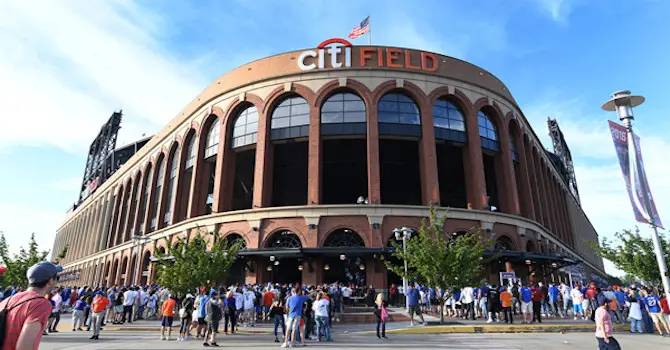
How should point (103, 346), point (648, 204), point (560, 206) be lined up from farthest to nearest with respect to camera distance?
point (560, 206) → point (103, 346) → point (648, 204)

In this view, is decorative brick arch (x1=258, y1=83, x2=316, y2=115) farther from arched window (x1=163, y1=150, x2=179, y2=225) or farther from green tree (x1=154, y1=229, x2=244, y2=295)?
green tree (x1=154, y1=229, x2=244, y2=295)

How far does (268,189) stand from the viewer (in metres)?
31.3

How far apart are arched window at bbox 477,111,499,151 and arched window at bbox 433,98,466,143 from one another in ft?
6.81

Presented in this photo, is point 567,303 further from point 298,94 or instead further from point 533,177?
point 298,94

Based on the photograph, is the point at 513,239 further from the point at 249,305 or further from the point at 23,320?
the point at 23,320

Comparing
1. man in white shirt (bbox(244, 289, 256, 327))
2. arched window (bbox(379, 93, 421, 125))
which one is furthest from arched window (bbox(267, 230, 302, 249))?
arched window (bbox(379, 93, 421, 125))

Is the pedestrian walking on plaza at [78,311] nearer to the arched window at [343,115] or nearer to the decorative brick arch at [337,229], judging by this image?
the decorative brick arch at [337,229]

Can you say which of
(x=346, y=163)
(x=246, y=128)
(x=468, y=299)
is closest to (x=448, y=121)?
(x=346, y=163)

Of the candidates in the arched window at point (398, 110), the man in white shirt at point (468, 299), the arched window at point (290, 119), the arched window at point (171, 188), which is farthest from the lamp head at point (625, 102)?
the arched window at point (171, 188)

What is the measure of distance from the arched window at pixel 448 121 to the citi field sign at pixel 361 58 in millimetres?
3222

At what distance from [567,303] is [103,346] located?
76.8 ft

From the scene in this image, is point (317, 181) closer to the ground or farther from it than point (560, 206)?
closer to the ground

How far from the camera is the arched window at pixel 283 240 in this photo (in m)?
29.3

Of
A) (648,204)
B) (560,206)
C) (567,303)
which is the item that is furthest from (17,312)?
(560,206)
